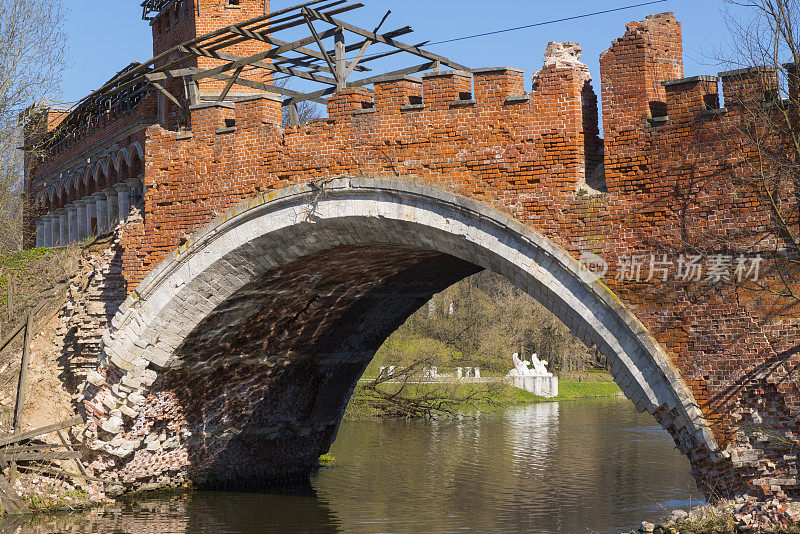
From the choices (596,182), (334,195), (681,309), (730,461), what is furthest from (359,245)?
(730,461)

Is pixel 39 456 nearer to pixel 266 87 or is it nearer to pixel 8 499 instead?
pixel 8 499

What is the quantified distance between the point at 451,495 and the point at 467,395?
40.7ft

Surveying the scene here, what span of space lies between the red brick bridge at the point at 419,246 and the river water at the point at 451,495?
106 centimetres

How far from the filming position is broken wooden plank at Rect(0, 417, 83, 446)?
11.7m

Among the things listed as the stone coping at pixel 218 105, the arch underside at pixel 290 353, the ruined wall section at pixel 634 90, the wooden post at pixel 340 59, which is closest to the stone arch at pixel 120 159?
the stone coping at pixel 218 105

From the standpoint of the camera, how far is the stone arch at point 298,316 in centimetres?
851

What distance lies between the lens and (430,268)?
12867 mm

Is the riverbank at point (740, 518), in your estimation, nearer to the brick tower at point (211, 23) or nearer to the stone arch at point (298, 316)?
the stone arch at point (298, 316)

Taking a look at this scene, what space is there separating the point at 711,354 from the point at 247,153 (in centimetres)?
608

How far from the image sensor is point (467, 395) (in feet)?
82.1

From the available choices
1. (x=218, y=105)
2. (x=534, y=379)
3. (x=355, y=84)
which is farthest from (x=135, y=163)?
(x=534, y=379)

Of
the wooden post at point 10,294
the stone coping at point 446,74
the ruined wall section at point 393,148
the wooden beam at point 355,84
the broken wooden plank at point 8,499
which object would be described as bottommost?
the broken wooden plank at point 8,499

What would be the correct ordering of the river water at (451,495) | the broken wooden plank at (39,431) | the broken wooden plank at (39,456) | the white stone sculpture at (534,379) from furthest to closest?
the white stone sculpture at (534,379)
the broken wooden plank at (39,431)
the broken wooden plank at (39,456)
the river water at (451,495)

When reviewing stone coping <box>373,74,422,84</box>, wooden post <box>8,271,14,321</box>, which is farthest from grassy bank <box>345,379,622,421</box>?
stone coping <box>373,74,422,84</box>
